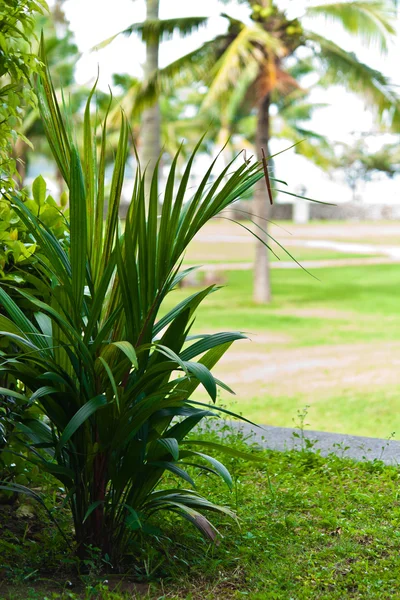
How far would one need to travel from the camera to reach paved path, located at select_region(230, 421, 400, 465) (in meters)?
3.52

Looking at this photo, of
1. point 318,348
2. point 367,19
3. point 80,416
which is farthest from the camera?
point 318,348

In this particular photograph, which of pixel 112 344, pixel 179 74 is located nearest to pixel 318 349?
pixel 179 74

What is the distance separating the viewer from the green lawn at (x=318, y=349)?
7926 millimetres

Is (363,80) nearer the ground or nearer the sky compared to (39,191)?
nearer the sky

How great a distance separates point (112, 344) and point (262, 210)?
40.9 ft

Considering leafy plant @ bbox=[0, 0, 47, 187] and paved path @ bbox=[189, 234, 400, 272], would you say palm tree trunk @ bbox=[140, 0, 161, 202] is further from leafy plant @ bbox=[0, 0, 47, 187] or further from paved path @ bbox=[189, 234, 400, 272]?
leafy plant @ bbox=[0, 0, 47, 187]

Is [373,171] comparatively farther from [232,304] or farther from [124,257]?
[124,257]

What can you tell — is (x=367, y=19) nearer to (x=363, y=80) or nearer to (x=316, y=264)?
(x=363, y=80)

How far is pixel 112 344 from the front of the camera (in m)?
2.03

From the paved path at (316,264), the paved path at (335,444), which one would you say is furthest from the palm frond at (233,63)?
the paved path at (316,264)

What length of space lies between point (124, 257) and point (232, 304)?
14.6 m

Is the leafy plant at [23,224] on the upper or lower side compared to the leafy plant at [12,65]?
lower

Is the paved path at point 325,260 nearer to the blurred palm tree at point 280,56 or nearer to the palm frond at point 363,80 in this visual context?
the blurred palm tree at point 280,56

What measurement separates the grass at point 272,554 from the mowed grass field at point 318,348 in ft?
2.50
